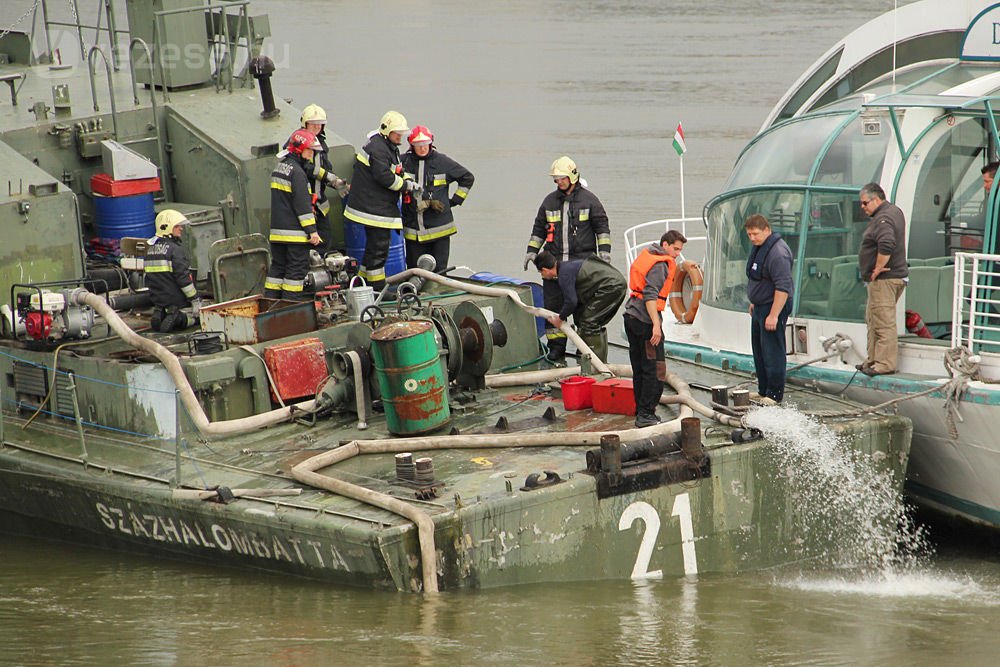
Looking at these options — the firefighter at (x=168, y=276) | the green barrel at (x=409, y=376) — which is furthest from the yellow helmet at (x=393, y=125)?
the green barrel at (x=409, y=376)

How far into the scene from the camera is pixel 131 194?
484 inches

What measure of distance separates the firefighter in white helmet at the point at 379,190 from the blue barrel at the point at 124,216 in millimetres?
1596

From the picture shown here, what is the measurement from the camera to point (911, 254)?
11.4 meters

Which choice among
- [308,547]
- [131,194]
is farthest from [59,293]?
[308,547]

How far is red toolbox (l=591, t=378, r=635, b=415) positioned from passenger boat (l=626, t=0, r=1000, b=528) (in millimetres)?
1427

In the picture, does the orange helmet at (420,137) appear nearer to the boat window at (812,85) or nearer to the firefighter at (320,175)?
the firefighter at (320,175)

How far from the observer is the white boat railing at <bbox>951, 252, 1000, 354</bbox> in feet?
32.8

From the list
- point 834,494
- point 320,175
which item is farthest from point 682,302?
point 834,494

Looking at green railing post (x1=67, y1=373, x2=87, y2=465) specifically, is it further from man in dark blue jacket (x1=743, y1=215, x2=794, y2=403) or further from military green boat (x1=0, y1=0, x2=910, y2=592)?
man in dark blue jacket (x1=743, y1=215, x2=794, y2=403)

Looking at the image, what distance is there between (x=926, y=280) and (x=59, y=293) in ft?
19.6

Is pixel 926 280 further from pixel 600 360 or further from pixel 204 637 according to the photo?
pixel 204 637

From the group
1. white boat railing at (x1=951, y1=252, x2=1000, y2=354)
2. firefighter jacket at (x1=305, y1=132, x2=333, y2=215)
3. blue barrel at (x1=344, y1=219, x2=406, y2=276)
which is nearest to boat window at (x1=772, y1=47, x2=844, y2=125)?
white boat railing at (x1=951, y1=252, x2=1000, y2=354)

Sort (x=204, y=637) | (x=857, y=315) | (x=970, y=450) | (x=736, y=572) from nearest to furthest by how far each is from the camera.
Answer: (x=204, y=637) → (x=736, y=572) → (x=970, y=450) → (x=857, y=315)

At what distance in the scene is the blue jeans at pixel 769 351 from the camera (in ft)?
33.7
